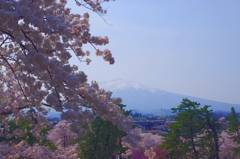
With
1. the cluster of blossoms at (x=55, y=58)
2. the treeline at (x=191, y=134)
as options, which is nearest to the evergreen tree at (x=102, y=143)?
the treeline at (x=191, y=134)

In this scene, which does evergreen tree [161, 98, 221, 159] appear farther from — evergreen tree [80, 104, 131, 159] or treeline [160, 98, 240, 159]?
evergreen tree [80, 104, 131, 159]

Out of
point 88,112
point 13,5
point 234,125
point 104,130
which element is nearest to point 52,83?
point 88,112

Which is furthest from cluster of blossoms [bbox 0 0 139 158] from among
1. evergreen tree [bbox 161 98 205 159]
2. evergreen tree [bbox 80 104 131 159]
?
evergreen tree [bbox 161 98 205 159]

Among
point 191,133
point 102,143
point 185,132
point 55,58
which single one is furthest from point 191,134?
point 55,58

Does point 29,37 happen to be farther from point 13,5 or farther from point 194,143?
point 194,143

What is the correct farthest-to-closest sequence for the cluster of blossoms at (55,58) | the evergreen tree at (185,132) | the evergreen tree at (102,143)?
the evergreen tree at (185,132) < the evergreen tree at (102,143) < the cluster of blossoms at (55,58)

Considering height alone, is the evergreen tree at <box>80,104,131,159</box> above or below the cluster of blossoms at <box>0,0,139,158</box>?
below

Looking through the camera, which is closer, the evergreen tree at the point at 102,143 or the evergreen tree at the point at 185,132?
the evergreen tree at the point at 102,143

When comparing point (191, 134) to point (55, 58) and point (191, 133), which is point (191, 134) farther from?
point (55, 58)

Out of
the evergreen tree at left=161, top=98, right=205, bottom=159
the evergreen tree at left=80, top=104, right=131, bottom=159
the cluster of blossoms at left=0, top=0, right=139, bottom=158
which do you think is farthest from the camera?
the evergreen tree at left=161, top=98, right=205, bottom=159

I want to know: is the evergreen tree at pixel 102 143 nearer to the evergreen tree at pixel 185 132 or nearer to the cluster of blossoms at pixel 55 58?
the evergreen tree at pixel 185 132

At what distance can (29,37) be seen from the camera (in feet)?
11.0

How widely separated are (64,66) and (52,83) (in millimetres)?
208

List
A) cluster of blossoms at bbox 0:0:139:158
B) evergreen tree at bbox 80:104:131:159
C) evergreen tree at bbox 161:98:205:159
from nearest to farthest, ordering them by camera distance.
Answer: cluster of blossoms at bbox 0:0:139:158 < evergreen tree at bbox 80:104:131:159 < evergreen tree at bbox 161:98:205:159
